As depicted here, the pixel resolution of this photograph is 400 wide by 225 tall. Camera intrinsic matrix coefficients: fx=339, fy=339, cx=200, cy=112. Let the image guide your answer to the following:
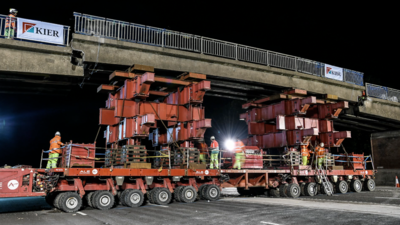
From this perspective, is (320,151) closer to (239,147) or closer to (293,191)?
(293,191)

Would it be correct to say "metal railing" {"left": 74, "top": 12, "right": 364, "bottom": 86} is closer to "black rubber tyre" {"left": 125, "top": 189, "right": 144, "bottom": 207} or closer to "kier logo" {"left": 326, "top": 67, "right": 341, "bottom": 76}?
"kier logo" {"left": 326, "top": 67, "right": 341, "bottom": 76}

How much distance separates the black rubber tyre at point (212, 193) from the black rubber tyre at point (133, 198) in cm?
322

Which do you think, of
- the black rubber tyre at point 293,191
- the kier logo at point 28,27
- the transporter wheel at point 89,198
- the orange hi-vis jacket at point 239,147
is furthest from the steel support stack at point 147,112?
the black rubber tyre at point 293,191

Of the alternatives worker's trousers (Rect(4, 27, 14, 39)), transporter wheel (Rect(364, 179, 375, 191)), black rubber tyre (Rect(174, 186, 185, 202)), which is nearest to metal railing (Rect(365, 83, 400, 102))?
transporter wheel (Rect(364, 179, 375, 191))

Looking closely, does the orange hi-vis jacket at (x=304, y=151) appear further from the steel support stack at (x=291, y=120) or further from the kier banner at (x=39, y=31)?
the kier banner at (x=39, y=31)

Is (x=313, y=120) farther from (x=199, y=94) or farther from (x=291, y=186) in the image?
(x=199, y=94)

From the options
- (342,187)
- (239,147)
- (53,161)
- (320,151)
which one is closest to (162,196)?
(53,161)

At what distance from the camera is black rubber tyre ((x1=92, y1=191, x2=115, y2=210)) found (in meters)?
12.6

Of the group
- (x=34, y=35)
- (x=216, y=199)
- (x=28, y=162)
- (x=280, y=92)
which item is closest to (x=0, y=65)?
(x=34, y=35)

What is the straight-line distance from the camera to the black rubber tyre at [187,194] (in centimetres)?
1461

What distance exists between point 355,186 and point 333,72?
7735 mm

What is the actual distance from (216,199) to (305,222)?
665cm

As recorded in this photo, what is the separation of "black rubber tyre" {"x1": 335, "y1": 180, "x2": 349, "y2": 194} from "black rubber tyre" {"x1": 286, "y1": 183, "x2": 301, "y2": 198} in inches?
150

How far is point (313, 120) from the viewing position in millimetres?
22672
